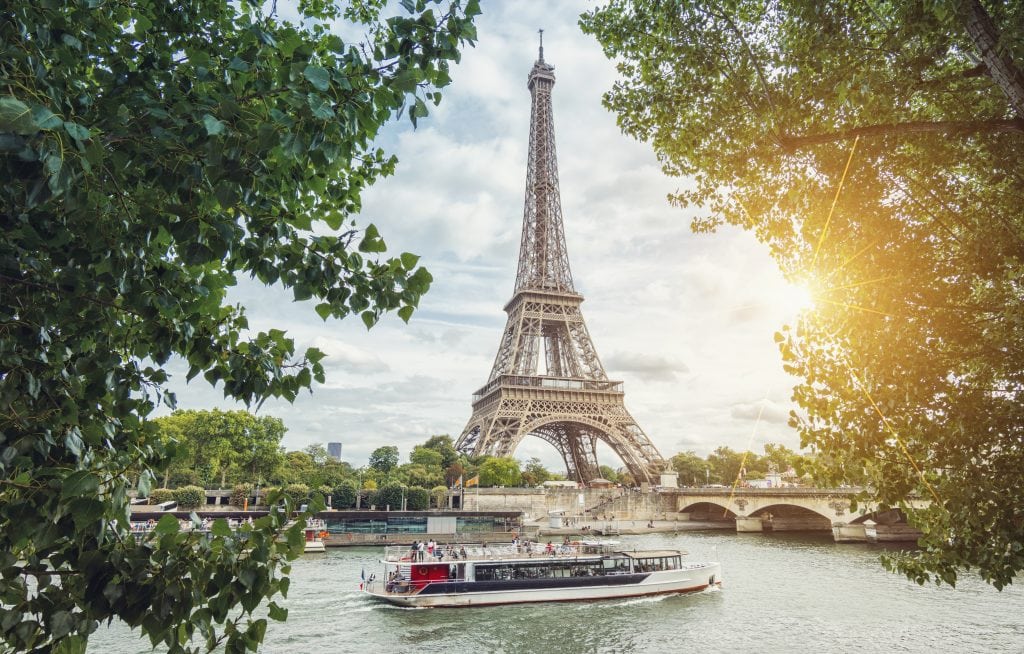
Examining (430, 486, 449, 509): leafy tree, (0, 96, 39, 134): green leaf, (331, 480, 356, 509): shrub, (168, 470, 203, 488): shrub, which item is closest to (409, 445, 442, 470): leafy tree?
(430, 486, 449, 509): leafy tree

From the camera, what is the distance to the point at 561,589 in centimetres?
2605

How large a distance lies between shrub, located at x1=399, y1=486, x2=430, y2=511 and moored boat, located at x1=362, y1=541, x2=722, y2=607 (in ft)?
87.8

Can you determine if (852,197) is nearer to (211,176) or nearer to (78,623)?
(211,176)

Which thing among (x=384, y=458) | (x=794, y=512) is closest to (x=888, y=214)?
(x=794, y=512)

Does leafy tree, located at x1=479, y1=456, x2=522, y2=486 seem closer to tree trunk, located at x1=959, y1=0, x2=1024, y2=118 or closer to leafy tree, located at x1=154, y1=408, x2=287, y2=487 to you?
leafy tree, located at x1=154, y1=408, x2=287, y2=487

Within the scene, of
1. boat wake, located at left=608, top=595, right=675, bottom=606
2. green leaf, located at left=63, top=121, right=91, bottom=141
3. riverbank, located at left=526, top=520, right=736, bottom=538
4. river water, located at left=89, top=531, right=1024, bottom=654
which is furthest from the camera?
riverbank, located at left=526, top=520, right=736, bottom=538

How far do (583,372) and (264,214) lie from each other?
63142 millimetres

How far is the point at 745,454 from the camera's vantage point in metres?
97.9

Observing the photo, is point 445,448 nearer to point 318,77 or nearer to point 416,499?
point 416,499

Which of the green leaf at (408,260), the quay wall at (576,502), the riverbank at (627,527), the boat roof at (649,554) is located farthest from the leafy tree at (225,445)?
the green leaf at (408,260)

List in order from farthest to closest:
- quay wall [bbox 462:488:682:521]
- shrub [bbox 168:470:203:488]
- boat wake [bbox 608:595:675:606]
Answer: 1. shrub [bbox 168:470:203:488]
2. quay wall [bbox 462:488:682:521]
3. boat wake [bbox 608:595:675:606]

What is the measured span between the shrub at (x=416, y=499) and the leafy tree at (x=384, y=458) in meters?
25.7

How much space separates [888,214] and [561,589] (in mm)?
21969

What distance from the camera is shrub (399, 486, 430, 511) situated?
2165 inches
